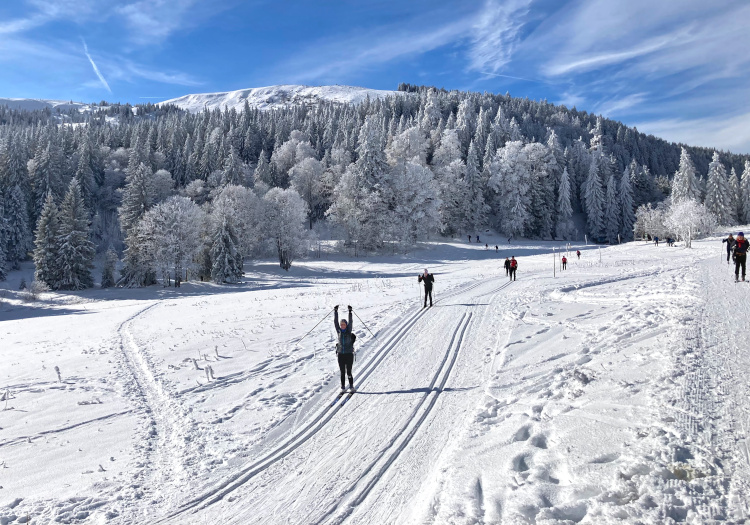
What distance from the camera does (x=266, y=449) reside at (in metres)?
7.25

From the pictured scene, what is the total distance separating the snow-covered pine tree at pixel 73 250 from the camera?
148ft

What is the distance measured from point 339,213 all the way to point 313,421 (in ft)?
174

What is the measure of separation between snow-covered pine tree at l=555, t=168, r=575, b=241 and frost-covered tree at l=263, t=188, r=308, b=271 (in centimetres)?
5222

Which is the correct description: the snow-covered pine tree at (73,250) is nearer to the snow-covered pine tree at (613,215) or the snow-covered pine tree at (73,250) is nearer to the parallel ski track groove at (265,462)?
the parallel ski track groove at (265,462)

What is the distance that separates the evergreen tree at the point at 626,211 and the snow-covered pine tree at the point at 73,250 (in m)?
89.0

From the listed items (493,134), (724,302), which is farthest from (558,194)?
(724,302)

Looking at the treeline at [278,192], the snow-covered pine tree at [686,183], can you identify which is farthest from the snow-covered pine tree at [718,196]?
the treeline at [278,192]

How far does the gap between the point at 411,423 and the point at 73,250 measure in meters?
51.3

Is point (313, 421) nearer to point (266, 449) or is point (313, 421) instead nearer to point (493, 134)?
point (266, 449)

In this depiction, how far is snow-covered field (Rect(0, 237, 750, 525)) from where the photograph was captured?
526cm

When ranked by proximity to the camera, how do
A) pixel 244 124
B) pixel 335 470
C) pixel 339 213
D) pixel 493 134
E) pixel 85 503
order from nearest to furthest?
pixel 85 503 → pixel 335 470 → pixel 339 213 → pixel 493 134 → pixel 244 124

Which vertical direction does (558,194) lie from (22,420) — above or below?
above

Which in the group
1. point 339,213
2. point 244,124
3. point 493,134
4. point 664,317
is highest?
point 244,124

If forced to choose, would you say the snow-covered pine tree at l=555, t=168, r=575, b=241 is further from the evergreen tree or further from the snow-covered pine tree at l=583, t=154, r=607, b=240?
the evergreen tree
